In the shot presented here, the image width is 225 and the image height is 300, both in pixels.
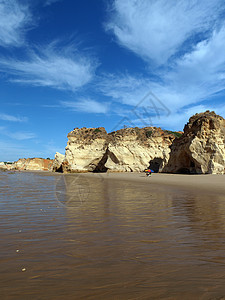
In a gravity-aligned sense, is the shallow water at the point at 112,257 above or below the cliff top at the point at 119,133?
below

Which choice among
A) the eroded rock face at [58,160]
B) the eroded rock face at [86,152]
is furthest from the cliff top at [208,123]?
the eroded rock face at [58,160]

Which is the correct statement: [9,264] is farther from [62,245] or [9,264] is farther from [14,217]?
[14,217]

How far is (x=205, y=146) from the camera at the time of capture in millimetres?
26203

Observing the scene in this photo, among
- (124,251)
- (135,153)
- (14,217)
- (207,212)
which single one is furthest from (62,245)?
(135,153)

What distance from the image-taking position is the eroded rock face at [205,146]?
2502 centimetres

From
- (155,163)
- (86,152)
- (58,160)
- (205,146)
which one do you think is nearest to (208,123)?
(205,146)

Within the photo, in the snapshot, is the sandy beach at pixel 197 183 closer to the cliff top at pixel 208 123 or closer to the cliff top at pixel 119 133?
the cliff top at pixel 208 123

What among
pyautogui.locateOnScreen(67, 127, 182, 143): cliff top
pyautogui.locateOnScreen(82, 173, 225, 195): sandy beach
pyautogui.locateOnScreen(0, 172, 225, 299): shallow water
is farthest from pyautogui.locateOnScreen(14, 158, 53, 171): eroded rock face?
pyautogui.locateOnScreen(0, 172, 225, 299): shallow water

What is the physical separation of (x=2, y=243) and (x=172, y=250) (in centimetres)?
274

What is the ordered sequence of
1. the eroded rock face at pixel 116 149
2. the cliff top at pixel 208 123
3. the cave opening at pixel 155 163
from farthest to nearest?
the cave opening at pixel 155 163 → the eroded rock face at pixel 116 149 → the cliff top at pixel 208 123

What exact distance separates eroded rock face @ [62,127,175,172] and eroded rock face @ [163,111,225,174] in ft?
34.1

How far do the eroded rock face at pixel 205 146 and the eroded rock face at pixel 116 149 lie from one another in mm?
10391

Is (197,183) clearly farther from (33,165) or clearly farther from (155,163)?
(33,165)

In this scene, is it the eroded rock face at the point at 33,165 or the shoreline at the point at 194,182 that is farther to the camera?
the eroded rock face at the point at 33,165
